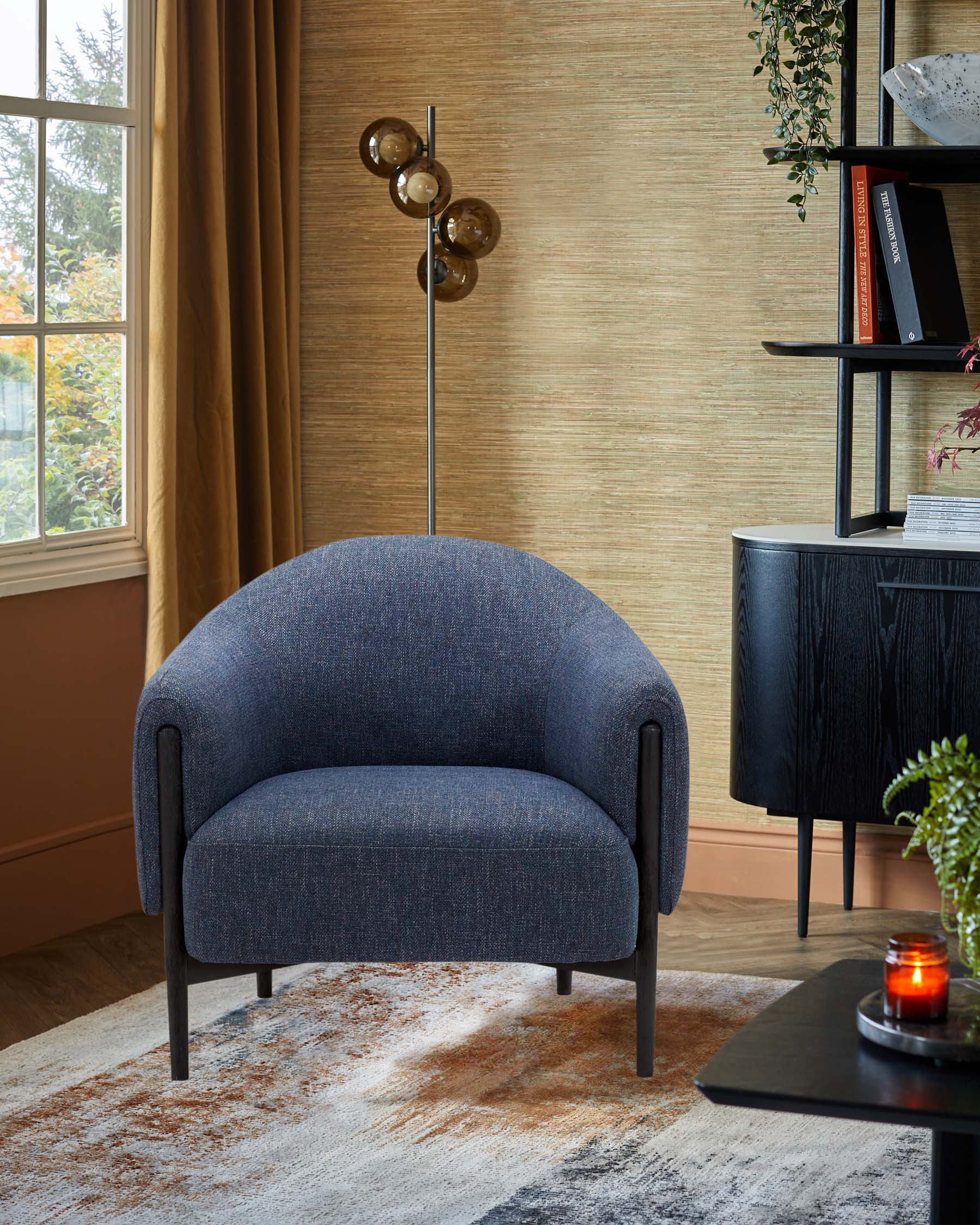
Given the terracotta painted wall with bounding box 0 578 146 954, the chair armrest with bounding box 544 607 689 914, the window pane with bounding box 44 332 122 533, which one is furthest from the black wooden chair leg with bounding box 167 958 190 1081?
the window pane with bounding box 44 332 122 533

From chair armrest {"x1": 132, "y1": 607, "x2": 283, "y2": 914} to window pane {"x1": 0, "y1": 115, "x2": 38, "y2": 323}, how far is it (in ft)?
3.30

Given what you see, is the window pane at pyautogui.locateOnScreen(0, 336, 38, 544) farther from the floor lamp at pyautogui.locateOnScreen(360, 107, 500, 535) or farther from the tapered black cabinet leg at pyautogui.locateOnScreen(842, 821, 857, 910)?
the tapered black cabinet leg at pyautogui.locateOnScreen(842, 821, 857, 910)

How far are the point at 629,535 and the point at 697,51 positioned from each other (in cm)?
113

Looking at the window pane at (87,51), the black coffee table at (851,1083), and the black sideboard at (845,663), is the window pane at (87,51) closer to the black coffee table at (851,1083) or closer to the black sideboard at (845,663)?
the black sideboard at (845,663)

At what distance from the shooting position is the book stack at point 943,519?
3.34m

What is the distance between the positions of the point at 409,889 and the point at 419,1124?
0.35 m

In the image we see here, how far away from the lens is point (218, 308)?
12.1 feet

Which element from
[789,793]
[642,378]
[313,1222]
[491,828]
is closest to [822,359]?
[642,378]

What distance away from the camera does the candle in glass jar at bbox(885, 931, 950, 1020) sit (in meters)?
1.71

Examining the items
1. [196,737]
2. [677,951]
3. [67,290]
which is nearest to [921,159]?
[677,951]

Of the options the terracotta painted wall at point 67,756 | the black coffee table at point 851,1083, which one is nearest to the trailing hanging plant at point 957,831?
the black coffee table at point 851,1083

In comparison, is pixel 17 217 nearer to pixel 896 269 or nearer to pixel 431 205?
pixel 431 205

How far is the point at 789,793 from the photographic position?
343 cm

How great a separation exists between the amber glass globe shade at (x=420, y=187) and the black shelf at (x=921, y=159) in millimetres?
691
